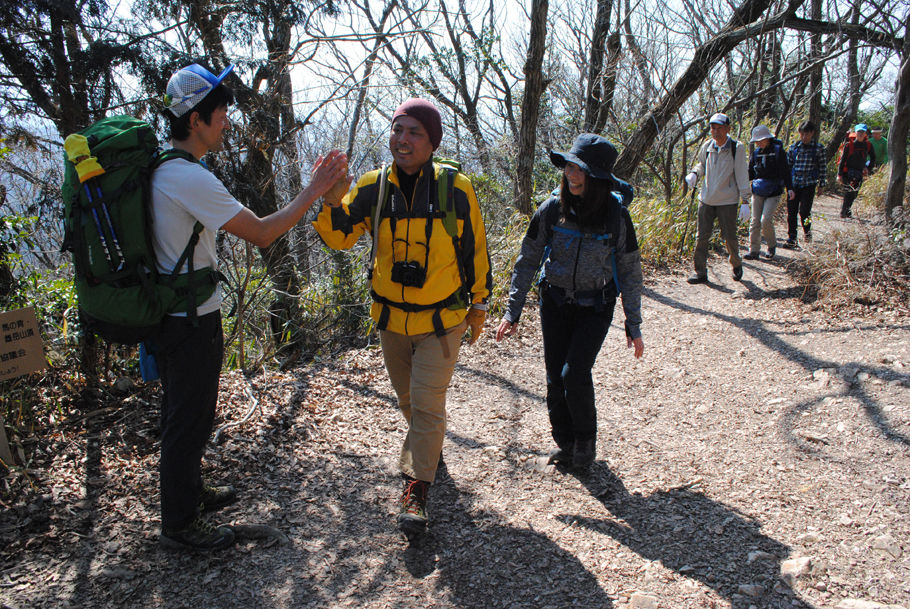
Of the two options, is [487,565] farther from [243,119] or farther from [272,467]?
[243,119]

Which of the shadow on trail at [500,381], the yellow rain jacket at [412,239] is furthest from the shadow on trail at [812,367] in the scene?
the yellow rain jacket at [412,239]

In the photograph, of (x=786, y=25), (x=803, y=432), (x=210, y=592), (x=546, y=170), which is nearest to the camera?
(x=210, y=592)

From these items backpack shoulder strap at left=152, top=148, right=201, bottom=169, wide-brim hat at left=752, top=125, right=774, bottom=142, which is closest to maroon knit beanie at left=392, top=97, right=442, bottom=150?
backpack shoulder strap at left=152, top=148, right=201, bottom=169

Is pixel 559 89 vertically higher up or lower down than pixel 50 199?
higher up

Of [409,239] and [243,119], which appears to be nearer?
[409,239]

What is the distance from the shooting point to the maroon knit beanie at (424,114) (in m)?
2.63

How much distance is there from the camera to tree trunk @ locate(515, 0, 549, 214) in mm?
7391

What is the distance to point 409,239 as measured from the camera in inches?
106

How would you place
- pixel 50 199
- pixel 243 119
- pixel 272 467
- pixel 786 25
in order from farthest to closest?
pixel 786 25 → pixel 243 119 → pixel 50 199 → pixel 272 467

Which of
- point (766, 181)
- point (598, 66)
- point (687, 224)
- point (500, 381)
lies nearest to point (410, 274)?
point (500, 381)

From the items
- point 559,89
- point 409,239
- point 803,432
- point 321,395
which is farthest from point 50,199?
point 559,89

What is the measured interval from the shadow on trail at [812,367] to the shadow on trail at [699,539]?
1096 millimetres

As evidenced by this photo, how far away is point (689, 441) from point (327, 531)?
237cm

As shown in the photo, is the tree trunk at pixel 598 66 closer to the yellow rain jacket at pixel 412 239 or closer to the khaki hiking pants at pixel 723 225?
the khaki hiking pants at pixel 723 225
